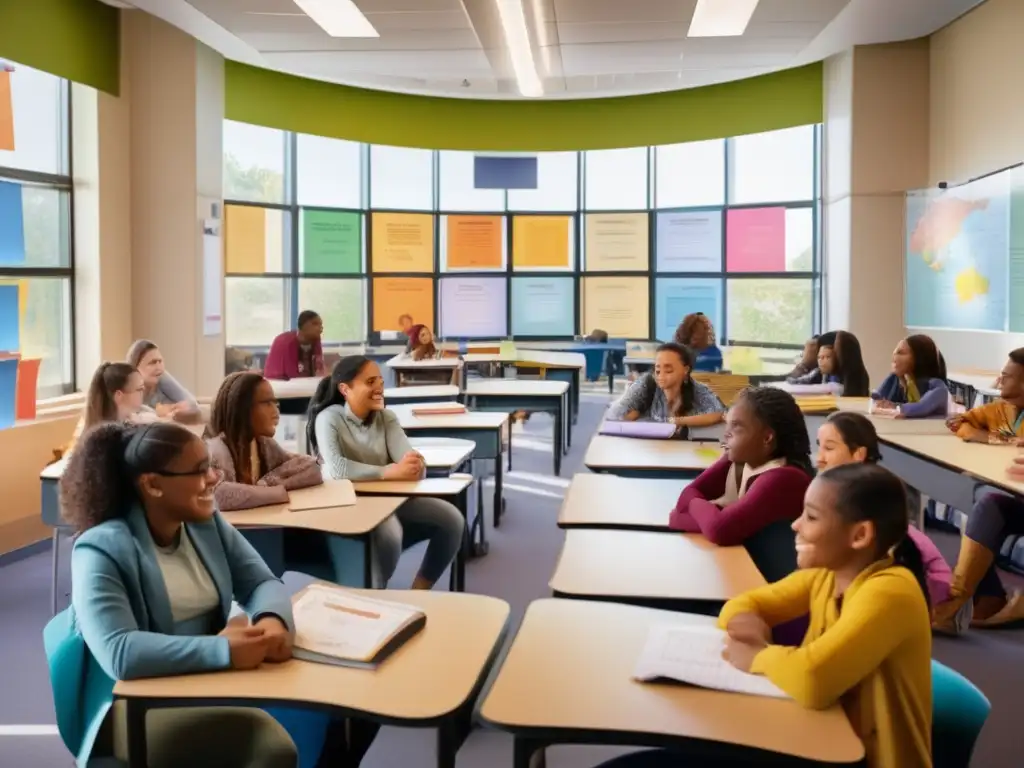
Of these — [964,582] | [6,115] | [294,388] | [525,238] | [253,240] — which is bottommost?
[964,582]

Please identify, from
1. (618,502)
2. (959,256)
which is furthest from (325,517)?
(959,256)

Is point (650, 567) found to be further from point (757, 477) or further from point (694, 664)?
point (694, 664)

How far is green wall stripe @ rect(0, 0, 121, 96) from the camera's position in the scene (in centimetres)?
596

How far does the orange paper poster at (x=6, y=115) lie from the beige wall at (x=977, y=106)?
6.36 metres

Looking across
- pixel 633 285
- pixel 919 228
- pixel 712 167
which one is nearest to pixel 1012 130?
pixel 919 228

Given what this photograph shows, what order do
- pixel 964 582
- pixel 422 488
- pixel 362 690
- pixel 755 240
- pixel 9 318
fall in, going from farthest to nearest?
pixel 755 240 < pixel 9 318 < pixel 964 582 < pixel 422 488 < pixel 362 690

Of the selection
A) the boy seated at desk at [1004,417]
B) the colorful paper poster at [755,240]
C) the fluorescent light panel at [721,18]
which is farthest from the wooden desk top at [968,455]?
the colorful paper poster at [755,240]

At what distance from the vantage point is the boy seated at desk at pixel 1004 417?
181 inches

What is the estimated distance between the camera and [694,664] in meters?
1.92

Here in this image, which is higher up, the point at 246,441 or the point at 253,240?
the point at 253,240

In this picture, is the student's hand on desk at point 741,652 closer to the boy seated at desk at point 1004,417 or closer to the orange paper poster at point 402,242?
the boy seated at desk at point 1004,417

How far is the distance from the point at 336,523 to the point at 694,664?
5.51ft

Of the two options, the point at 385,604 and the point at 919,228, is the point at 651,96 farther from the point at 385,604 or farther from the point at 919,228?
the point at 385,604

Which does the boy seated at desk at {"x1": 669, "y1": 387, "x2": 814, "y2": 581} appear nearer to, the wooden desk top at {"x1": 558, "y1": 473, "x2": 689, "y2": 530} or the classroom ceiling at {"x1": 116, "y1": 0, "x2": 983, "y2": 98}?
the wooden desk top at {"x1": 558, "y1": 473, "x2": 689, "y2": 530}
